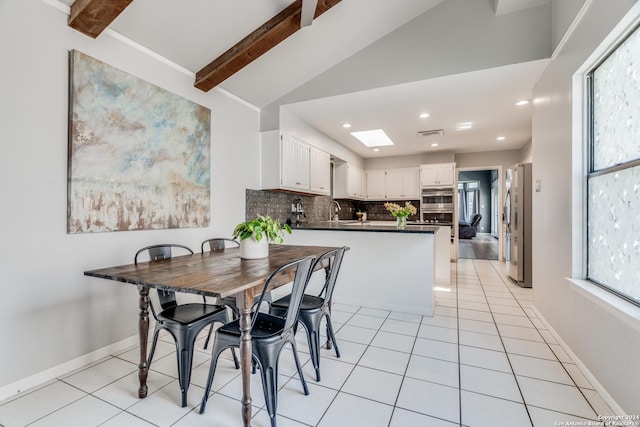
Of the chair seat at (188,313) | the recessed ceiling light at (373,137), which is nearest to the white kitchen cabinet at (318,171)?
the recessed ceiling light at (373,137)

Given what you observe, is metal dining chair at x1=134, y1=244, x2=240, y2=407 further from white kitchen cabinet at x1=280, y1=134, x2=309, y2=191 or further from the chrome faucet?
the chrome faucet

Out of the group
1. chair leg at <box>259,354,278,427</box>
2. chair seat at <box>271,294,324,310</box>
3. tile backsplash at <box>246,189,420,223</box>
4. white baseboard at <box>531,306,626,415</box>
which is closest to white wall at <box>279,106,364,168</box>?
tile backsplash at <box>246,189,420,223</box>

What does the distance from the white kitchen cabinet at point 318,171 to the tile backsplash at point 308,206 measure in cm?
35

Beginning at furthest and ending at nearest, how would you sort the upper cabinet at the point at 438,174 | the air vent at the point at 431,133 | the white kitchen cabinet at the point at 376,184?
1. the white kitchen cabinet at the point at 376,184
2. the upper cabinet at the point at 438,174
3. the air vent at the point at 431,133

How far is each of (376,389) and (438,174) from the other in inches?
222

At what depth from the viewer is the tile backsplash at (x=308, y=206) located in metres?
4.00

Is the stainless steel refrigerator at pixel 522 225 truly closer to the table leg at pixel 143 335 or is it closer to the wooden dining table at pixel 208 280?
the wooden dining table at pixel 208 280

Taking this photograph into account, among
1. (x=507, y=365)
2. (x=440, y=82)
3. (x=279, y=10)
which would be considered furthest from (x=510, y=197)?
(x=279, y=10)

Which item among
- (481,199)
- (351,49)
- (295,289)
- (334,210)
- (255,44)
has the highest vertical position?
(351,49)

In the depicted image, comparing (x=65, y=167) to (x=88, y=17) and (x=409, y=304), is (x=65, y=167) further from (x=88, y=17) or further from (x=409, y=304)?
(x=409, y=304)

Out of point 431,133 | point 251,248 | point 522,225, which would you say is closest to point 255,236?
point 251,248

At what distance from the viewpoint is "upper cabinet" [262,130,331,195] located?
3936 millimetres

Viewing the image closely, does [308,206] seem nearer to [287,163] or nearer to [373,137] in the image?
[287,163]

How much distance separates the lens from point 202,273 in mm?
1707
